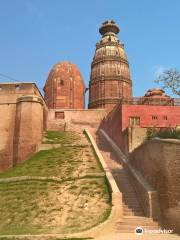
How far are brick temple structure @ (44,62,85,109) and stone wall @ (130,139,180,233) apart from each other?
2400 centimetres

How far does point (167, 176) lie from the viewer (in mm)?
14945

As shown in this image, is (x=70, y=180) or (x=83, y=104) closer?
(x=70, y=180)

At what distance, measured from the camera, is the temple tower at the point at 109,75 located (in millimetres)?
41859

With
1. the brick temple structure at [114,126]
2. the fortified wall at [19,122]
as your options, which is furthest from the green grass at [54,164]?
the fortified wall at [19,122]

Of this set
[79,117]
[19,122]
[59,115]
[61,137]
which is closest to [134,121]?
[61,137]

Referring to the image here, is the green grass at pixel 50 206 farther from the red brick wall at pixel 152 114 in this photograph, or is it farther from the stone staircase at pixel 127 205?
the red brick wall at pixel 152 114

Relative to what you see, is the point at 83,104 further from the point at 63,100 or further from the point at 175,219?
the point at 175,219

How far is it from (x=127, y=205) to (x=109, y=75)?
26833 millimetres

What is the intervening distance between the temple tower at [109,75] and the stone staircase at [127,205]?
1783cm

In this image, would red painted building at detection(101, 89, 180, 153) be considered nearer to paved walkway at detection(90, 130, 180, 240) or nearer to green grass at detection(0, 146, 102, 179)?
paved walkway at detection(90, 130, 180, 240)

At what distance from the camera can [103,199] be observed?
1691cm

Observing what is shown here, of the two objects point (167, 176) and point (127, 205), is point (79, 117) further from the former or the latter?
point (167, 176)

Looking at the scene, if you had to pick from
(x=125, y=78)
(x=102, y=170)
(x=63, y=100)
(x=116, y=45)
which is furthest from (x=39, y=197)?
(x=116, y=45)

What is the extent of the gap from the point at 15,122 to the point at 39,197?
10708 millimetres
